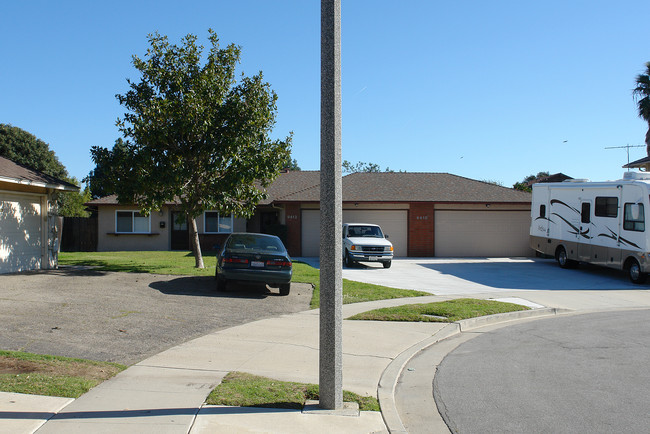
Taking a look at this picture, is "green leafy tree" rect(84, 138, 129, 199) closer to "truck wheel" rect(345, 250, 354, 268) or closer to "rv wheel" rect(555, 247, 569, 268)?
"truck wheel" rect(345, 250, 354, 268)

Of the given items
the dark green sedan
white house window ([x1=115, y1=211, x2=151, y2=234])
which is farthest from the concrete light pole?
white house window ([x1=115, y1=211, x2=151, y2=234])

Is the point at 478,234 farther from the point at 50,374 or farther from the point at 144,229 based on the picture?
the point at 50,374

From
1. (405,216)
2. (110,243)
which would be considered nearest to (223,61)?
(405,216)

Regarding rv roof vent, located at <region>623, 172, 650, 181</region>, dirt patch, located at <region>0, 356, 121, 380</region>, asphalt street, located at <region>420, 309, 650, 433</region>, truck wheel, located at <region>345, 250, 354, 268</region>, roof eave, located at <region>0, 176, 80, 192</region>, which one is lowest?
asphalt street, located at <region>420, 309, 650, 433</region>

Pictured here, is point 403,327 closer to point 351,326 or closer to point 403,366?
point 351,326

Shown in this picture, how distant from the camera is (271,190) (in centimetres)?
3222

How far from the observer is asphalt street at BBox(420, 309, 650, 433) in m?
5.50

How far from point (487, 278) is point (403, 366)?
1252 centimetres

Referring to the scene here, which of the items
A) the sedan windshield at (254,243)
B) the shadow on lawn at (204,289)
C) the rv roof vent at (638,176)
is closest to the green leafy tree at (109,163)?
the shadow on lawn at (204,289)

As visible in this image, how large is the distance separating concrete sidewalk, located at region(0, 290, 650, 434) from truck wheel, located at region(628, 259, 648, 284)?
9.74 metres

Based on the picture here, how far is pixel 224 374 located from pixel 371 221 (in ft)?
70.2

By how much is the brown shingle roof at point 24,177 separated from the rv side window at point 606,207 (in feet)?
58.6

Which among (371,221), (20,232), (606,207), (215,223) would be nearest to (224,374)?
(20,232)

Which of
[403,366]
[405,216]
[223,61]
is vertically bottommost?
[403,366]
